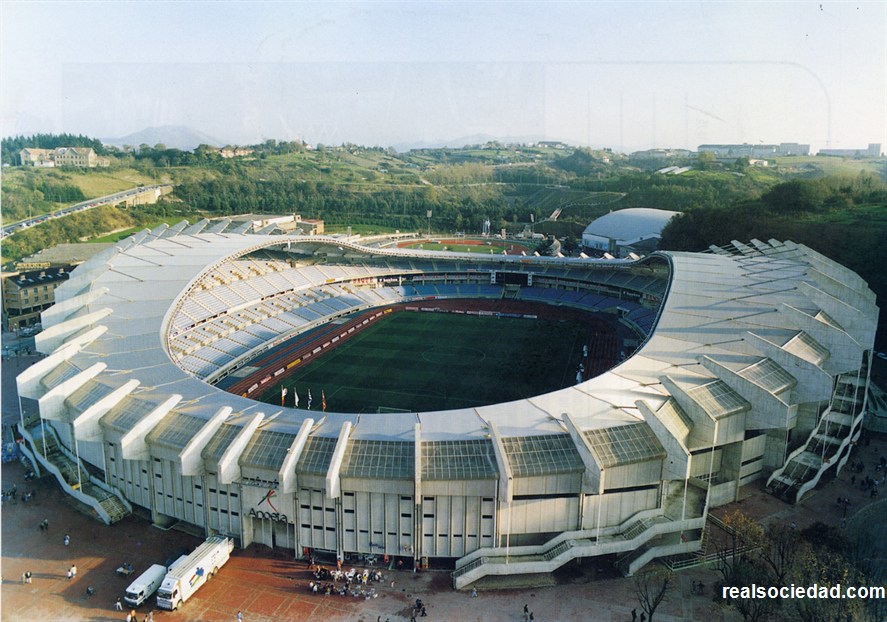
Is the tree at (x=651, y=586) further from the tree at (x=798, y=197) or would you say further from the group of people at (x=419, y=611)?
the tree at (x=798, y=197)

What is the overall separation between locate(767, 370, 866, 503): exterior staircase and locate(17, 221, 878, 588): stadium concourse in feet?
0.38

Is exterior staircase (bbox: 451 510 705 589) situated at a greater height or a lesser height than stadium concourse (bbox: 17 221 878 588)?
lesser

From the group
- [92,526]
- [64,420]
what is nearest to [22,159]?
[64,420]

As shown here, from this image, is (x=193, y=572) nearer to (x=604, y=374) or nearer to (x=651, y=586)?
(x=651, y=586)

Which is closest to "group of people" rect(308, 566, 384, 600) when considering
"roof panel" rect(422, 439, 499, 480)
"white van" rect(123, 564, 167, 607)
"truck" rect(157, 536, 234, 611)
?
"truck" rect(157, 536, 234, 611)

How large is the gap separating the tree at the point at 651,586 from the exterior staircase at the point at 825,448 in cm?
836

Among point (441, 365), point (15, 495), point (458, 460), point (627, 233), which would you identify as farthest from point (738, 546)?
point (627, 233)

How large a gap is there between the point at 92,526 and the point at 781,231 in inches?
2322

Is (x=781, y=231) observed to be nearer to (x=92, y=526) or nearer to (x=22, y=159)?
(x=92, y=526)

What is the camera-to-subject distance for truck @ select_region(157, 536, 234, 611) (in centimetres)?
1917

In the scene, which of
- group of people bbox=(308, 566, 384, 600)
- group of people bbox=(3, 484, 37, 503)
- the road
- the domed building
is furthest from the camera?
the domed building

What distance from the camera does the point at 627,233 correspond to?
8338 cm

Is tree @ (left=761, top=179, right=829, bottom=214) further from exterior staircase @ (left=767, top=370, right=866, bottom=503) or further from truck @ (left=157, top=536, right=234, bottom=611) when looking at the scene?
truck @ (left=157, top=536, right=234, bottom=611)

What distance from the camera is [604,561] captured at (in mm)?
21875
